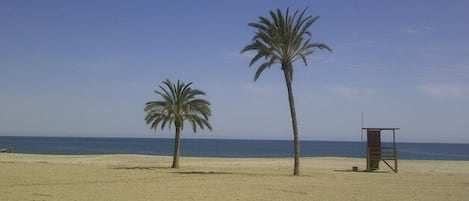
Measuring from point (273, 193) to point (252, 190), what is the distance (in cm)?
125

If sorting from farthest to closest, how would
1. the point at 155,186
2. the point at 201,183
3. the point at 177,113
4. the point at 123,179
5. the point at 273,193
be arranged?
the point at 177,113 < the point at 123,179 < the point at 201,183 < the point at 155,186 < the point at 273,193

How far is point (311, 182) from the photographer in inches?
973

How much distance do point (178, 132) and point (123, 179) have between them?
10.8 m

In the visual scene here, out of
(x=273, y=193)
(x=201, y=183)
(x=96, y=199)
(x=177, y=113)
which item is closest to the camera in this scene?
(x=96, y=199)

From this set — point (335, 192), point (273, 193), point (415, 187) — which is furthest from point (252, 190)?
point (415, 187)

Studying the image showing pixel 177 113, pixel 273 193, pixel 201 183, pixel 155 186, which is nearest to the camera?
pixel 273 193

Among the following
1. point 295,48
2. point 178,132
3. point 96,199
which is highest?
point 295,48

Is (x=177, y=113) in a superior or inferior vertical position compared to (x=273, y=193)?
superior

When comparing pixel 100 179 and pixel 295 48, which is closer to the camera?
pixel 100 179

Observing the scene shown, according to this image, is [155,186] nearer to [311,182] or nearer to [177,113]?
[311,182]

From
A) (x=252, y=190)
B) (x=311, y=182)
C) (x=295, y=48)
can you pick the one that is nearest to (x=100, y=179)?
(x=252, y=190)

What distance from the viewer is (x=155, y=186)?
21531 millimetres

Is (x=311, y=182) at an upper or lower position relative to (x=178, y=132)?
lower

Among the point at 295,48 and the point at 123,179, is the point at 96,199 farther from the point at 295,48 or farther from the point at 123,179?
the point at 295,48
